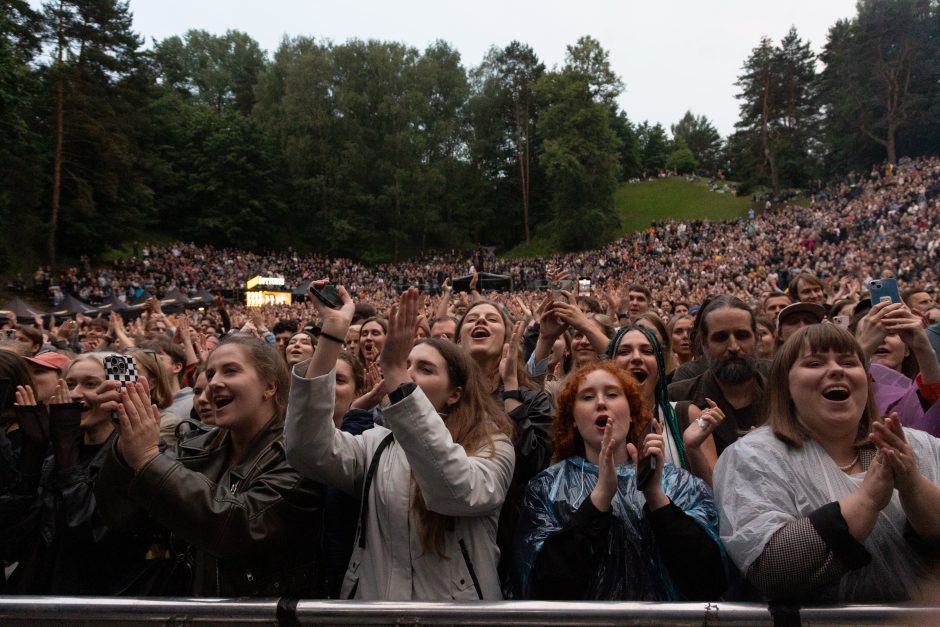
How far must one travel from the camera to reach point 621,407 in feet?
8.61

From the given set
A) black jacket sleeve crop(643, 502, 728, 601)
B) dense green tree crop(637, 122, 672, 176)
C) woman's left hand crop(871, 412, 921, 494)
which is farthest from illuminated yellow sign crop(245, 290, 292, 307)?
dense green tree crop(637, 122, 672, 176)

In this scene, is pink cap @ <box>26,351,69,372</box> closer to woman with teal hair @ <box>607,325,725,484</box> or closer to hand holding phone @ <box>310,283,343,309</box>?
hand holding phone @ <box>310,283,343,309</box>

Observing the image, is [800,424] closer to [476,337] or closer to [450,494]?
[450,494]

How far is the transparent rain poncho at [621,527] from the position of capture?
232 centimetres

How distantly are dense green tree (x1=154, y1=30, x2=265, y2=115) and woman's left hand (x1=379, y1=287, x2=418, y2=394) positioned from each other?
67931mm

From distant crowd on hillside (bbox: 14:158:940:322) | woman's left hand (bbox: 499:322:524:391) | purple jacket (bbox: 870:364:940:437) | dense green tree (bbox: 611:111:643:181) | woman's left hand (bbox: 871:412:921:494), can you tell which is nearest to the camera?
woman's left hand (bbox: 871:412:921:494)

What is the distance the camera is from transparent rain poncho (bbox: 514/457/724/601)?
7.60 ft

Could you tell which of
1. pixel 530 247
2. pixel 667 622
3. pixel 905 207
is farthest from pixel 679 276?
pixel 667 622

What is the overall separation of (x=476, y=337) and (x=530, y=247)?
167 feet

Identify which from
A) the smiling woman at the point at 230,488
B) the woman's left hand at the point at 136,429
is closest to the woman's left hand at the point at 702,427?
the smiling woman at the point at 230,488

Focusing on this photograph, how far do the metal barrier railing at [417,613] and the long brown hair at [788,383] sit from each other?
21.3 inches

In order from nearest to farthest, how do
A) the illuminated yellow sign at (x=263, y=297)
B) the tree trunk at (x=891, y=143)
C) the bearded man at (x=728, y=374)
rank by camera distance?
the bearded man at (x=728, y=374), the illuminated yellow sign at (x=263, y=297), the tree trunk at (x=891, y=143)

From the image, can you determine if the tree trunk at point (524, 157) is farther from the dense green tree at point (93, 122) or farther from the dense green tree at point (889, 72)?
the dense green tree at point (93, 122)

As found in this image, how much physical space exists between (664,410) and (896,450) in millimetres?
1291
